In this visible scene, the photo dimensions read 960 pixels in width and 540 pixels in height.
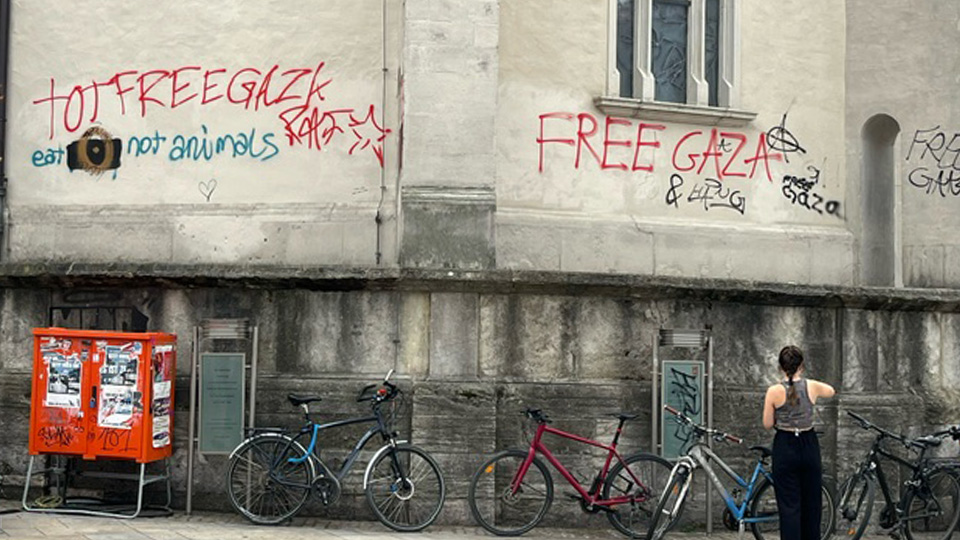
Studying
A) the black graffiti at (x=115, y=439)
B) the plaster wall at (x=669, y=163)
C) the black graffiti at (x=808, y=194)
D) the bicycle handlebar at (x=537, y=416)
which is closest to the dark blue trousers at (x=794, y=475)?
the bicycle handlebar at (x=537, y=416)

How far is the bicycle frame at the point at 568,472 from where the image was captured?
1100 centimetres

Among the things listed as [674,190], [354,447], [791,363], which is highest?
[674,190]

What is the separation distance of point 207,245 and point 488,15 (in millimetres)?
3576

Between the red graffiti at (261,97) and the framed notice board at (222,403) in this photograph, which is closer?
the framed notice board at (222,403)

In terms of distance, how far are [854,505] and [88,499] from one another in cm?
691

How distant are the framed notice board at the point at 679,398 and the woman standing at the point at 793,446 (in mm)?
2141

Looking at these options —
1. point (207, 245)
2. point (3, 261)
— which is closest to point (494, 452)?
point (207, 245)

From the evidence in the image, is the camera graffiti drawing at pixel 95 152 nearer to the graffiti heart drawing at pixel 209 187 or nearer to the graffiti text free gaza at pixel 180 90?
the graffiti text free gaza at pixel 180 90

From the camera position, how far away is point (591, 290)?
11.5 m

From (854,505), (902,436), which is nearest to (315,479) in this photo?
(854,505)

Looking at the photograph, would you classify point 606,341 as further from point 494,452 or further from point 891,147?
point 891,147

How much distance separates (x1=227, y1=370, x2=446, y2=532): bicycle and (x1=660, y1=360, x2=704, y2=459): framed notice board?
2.18m

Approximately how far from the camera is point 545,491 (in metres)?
11.1

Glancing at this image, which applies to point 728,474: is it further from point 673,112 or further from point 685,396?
point 673,112
